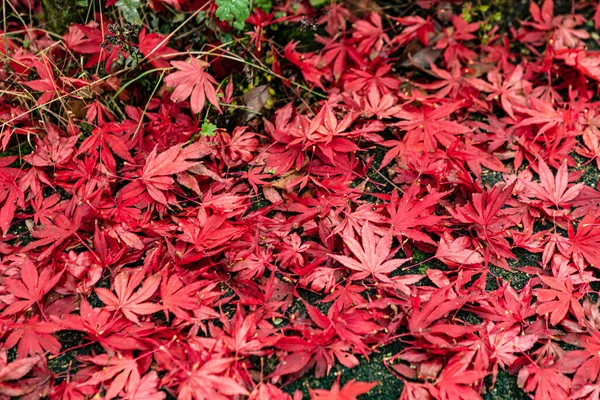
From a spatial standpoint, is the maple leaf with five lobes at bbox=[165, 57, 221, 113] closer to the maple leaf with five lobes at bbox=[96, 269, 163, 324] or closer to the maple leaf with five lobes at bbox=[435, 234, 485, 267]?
the maple leaf with five lobes at bbox=[96, 269, 163, 324]

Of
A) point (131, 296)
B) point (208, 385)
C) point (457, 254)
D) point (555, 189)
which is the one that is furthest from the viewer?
point (555, 189)

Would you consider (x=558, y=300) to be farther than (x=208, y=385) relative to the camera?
Yes

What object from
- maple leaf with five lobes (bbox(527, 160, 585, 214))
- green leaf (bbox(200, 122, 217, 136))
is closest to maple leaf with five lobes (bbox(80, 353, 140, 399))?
green leaf (bbox(200, 122, 217, 136))

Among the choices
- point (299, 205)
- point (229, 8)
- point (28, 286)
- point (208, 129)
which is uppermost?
point (229, 8)

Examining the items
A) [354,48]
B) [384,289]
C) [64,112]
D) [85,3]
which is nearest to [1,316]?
[64,112]

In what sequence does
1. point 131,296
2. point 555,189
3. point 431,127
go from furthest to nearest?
1. point 431,127
2. point 555,189
3. point 131,296

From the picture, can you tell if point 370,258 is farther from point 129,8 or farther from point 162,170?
point 129,8

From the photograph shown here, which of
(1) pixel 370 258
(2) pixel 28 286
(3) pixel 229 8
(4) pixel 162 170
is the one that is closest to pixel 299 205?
A: (1) pixel 370 258

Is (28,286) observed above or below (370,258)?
above

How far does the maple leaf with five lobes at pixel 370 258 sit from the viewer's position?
147cm

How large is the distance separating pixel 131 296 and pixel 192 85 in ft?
2.41

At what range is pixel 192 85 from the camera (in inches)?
68.7

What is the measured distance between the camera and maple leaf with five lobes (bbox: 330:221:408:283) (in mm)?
1473

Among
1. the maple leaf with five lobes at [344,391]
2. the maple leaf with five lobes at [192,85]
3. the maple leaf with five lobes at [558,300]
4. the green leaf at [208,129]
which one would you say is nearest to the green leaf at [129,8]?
the maple leaf with five lobes at [192,85]
